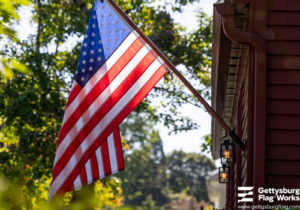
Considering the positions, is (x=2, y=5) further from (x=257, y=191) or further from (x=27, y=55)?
(x=27, y=55)

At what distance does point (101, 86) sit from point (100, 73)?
186mm

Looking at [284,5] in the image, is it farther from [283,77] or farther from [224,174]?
[224,174]

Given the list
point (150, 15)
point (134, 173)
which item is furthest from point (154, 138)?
point (150, 15)

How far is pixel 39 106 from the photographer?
43.3 feet

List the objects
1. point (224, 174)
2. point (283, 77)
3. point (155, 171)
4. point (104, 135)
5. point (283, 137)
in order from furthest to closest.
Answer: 1. point (155, 171)
2. point (224, 174)
3. point (104, 135)
4. point (283, 77)
5. point (283, 137)

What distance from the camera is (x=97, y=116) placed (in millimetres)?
4715

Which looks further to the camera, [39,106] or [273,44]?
[39,106]

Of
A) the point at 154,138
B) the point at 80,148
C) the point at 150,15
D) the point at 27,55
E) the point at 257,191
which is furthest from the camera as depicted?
the point at 154,138

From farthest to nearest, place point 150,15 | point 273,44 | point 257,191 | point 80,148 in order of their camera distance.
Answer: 1. point 150,15
2. point 80,148
3. point 273,44
4. point 257,191

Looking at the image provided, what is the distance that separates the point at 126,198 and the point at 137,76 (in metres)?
51.9

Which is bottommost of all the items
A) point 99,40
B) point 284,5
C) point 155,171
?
point 155,171

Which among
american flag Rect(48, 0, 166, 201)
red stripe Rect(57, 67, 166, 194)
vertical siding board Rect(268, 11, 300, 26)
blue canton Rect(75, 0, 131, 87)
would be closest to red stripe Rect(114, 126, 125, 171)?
american flag Rect(48, 0, 166, 201)

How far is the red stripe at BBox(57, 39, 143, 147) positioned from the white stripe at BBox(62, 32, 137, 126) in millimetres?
39

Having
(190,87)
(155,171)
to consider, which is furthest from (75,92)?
(155,171)
